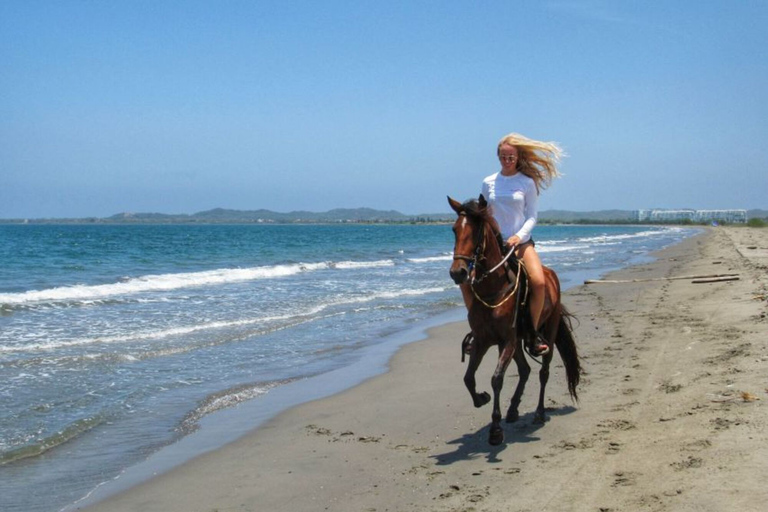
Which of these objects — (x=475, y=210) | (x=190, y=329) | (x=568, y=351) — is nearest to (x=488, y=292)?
(x=475, y=210)

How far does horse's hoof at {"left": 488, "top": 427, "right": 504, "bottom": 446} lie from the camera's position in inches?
249

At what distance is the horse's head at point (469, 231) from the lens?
6008 millimetres

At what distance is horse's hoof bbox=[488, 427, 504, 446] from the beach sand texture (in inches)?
3.1

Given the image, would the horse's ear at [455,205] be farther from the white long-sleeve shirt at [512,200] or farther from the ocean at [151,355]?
the ocean at [151,355]

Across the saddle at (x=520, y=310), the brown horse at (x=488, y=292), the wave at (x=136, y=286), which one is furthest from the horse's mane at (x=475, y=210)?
the wave at (x=136, y=286)

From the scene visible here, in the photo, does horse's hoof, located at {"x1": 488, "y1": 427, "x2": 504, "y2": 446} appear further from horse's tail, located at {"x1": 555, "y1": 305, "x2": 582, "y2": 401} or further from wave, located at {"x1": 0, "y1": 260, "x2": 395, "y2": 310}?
wave, located at {"x1": 0, "y1": 260, "x2": 395, "y2": 310}

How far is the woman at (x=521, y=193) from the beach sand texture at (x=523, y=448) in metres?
1.30

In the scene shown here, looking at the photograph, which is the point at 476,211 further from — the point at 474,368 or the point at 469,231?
the point at 474,368

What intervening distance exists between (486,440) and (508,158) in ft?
8.36

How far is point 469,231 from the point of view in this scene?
20.0 feet

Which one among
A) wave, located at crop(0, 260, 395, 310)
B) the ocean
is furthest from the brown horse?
wave, located at crop(0, 260, 395, 310)

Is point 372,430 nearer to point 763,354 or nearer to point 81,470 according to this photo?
point 81,470

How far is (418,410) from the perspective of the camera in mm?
7949

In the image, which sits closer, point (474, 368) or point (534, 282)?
point (474, 368)
